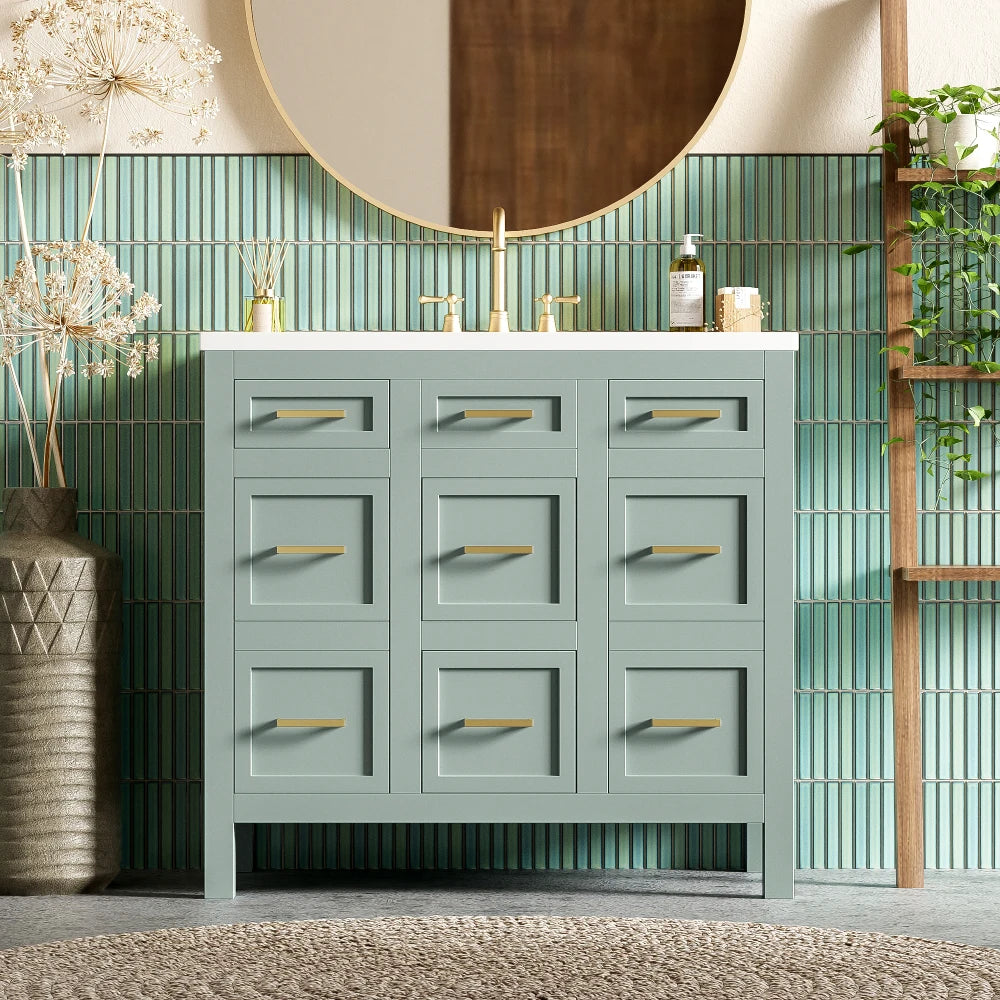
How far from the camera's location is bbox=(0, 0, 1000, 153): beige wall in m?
2.72

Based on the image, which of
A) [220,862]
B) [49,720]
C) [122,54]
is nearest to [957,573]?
[220,862]

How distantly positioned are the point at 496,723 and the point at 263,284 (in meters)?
1.11

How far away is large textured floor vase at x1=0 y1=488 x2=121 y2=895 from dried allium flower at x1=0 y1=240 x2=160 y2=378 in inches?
16.5

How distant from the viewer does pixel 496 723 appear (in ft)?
7.56

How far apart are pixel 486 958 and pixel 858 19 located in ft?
7.09

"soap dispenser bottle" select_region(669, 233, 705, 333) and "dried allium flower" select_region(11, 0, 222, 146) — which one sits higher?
"dried allium flower" select_region(11, 0, 222, 146)

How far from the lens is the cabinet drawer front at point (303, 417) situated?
7.57 feet

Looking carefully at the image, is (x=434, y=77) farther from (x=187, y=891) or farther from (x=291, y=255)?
(x=187, y=891)

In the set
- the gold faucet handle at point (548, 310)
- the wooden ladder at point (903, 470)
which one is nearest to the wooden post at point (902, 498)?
the wooden ladder at point (903, 470)

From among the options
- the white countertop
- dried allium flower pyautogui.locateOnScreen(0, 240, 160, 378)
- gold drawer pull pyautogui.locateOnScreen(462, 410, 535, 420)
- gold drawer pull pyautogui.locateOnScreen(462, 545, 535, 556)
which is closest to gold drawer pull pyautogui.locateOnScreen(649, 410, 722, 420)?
the white countertop

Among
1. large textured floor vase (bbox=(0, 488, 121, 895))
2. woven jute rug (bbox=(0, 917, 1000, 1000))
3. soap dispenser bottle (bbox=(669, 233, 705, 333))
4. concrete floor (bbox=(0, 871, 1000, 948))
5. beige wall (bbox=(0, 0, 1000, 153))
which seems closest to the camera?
woven jute rug (bbox=(0, 917, 1000, 1000))

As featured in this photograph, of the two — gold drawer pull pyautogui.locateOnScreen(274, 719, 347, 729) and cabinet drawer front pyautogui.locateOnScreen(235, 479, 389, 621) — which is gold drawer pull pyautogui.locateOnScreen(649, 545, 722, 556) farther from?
gold drawer pull pyautogui.locateOnScreen(274, 719, 347, 729)

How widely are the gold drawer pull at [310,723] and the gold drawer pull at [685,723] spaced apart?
604 mm

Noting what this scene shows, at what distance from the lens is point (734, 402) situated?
7.63ft
